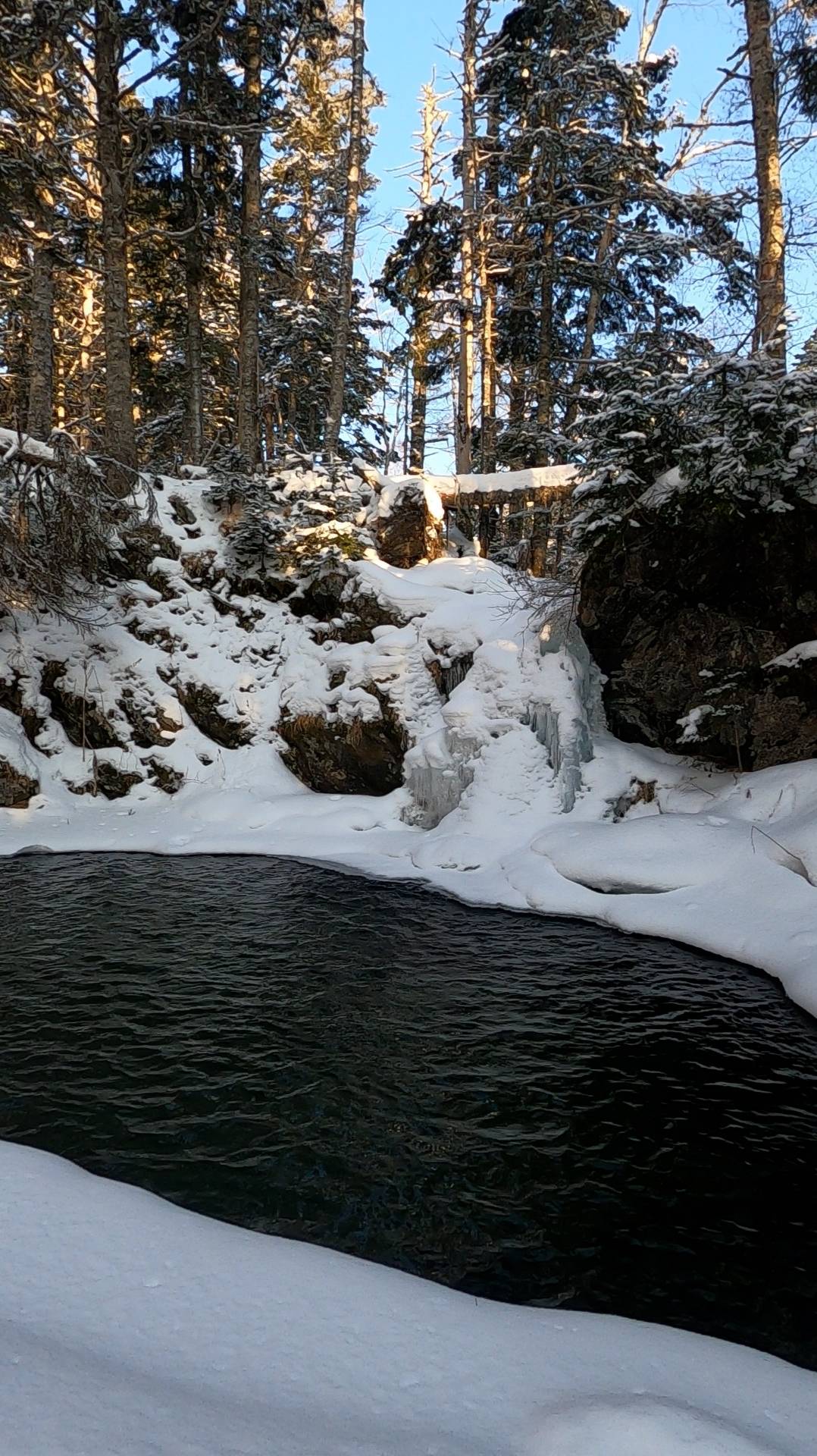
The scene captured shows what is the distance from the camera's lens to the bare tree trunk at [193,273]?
622 inches

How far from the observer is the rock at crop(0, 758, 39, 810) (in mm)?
10727

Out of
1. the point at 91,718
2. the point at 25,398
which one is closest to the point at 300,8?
the point at 25,398

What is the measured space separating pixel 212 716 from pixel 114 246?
896cm

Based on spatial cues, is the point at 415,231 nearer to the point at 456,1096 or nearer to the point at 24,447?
the point at 24,447

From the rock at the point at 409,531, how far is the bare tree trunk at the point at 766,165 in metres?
6.30

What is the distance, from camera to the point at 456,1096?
13.7 feet

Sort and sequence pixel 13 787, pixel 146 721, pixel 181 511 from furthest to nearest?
pixel 181 511, pixel 146 721, pixel 13 787

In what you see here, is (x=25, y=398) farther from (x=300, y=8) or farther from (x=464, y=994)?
(x=464, y=994)

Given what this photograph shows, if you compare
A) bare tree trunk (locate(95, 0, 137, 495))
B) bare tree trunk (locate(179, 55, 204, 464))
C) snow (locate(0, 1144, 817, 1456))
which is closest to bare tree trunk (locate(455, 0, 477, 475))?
bare tree trunk (locate(179, 55, 204, 464))

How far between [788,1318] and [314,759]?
31.9ft

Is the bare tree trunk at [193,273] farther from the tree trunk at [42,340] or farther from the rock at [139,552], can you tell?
the rock at [139,552]

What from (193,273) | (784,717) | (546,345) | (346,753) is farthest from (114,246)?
(784,717)

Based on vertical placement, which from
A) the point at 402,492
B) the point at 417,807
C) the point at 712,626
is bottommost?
the point at 417,807

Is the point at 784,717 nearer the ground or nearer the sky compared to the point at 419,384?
nearer the ground
